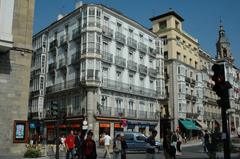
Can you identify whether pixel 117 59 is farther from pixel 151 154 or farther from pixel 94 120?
pixel 151 154

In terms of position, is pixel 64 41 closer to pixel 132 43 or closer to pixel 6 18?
pixel 132 43

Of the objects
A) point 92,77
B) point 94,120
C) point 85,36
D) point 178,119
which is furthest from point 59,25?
point 178,119

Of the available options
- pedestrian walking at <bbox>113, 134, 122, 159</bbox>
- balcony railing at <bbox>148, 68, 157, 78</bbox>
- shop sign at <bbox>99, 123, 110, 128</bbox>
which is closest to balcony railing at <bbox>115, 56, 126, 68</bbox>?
balcony railing at <bbox>148, 68, 157, 78</bbox>

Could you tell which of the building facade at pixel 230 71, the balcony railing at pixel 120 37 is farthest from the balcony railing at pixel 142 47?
the building facade at pixel 230 71

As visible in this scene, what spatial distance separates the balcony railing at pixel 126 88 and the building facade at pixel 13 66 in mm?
15227

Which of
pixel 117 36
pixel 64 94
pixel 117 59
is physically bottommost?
pixel 64 94

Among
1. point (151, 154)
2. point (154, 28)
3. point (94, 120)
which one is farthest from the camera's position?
point (154, 28)

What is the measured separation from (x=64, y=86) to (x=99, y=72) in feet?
19.6

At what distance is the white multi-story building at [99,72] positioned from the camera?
34.2 meters

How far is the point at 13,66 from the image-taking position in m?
19.8

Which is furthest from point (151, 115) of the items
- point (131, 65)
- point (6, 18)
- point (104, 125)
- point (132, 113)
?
point (6, 18)

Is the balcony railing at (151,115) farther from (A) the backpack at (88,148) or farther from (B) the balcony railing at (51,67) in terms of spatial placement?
(A) the backpack at (88,148)

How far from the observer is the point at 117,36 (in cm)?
3806

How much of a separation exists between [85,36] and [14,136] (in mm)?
18147
